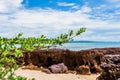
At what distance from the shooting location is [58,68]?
1595cm

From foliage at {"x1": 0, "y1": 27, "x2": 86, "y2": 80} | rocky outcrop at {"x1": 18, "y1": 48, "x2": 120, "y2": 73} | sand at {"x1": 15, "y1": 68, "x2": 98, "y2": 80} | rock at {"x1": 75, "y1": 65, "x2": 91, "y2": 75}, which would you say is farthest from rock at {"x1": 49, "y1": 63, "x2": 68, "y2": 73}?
foliage at {"x1": 0, "y1": 27, "x2": 86, "y2": 80}

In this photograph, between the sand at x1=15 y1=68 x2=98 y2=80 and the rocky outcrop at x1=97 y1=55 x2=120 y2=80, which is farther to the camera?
the sand at x1=15 y1=68 x2=98 y2=80

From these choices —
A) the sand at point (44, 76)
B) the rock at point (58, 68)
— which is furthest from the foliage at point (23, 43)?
the rock at point (58, 68)

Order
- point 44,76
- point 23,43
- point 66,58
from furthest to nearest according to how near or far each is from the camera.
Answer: point 66,58, point 44,76, point 23,43

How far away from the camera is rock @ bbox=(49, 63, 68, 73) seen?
15.7 metres

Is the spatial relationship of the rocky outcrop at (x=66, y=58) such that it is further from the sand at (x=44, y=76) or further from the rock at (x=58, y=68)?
the sand at (x=44, y=76)

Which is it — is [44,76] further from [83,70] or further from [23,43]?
[23,43]

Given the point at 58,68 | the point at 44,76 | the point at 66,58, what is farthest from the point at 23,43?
the point at 66,58

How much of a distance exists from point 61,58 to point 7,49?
542 inches

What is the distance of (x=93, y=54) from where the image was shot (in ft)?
58.7

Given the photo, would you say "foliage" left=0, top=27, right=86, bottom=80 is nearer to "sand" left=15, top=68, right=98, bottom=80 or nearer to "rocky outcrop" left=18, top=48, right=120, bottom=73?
"sand" left=15, top=68, right=98, bottom=80

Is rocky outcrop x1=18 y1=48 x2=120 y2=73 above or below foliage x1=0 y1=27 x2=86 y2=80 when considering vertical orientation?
below

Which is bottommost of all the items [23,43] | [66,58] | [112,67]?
[66,58]

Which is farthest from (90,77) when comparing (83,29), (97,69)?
(83,29)
